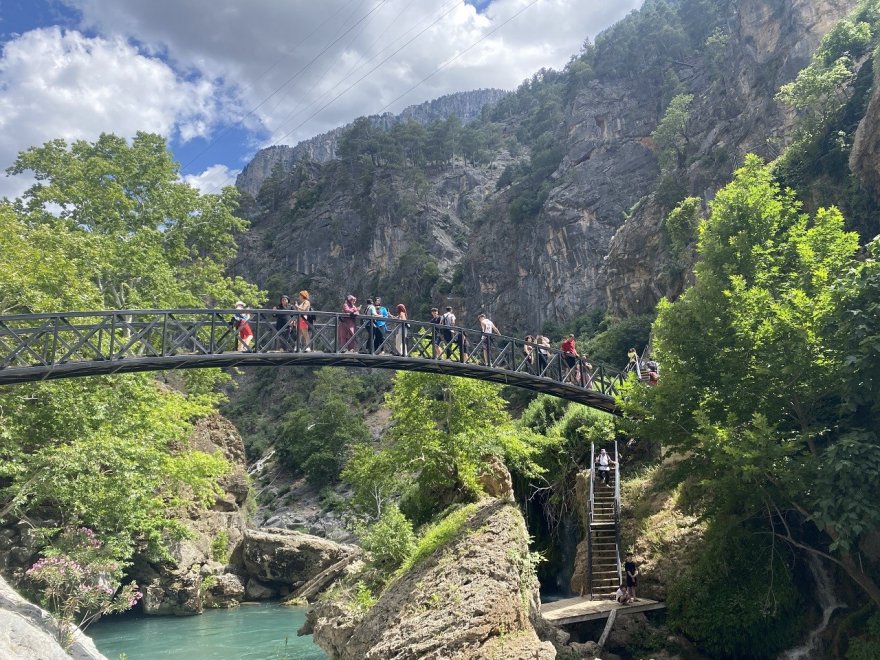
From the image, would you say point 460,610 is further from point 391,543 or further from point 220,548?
point 220,548

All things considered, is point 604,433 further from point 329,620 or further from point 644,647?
point 329,620

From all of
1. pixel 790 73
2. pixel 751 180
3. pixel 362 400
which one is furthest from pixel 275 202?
pixel 751 180

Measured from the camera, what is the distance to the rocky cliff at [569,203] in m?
47.7

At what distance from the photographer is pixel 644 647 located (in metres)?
14.2

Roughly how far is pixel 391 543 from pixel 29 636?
7750 millimetres

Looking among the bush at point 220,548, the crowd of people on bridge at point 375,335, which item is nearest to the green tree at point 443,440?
the crowd of people on bridge at point 375,335

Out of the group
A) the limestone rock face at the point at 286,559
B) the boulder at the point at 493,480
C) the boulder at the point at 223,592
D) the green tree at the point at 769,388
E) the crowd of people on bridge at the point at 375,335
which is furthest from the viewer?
the limestone rock face at the point at 286,559

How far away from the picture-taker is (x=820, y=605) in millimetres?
14586

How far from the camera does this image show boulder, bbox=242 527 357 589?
3106cm

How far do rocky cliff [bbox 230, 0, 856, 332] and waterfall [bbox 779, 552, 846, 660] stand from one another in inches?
966

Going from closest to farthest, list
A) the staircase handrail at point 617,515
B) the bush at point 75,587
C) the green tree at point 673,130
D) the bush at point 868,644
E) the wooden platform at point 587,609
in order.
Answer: the bush at point 75,587 < the bush at point 868,644 < the wooden platform at point 587,609 < the staircase handrail at point 617,515 < the green tree at point 673,130

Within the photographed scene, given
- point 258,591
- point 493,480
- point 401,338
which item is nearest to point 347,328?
point 401,338

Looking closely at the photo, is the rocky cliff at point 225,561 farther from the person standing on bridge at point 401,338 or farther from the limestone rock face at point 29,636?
the limestone rock face at point 29,636

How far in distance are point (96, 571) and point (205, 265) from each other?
15148 millimetres
